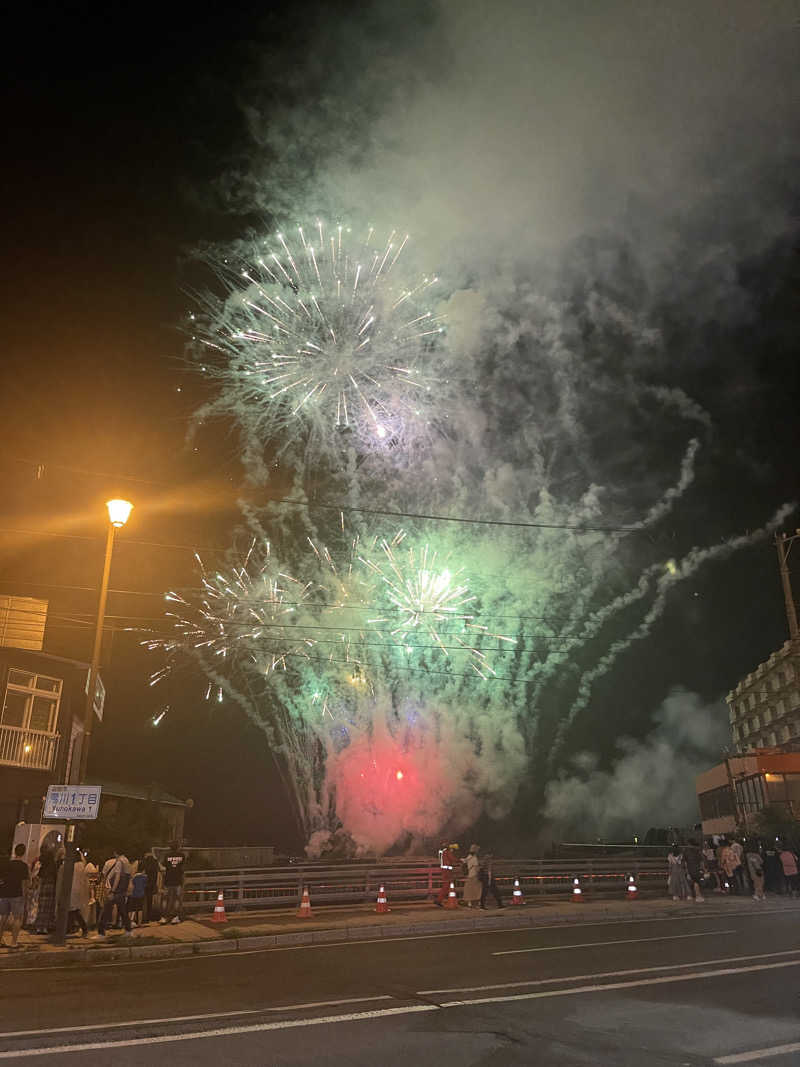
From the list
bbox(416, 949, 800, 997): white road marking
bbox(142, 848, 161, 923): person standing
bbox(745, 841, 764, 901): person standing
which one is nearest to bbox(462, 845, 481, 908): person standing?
bbox(142, 848, 161, 923): person standing

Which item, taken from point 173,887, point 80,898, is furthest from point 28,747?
point 173,887

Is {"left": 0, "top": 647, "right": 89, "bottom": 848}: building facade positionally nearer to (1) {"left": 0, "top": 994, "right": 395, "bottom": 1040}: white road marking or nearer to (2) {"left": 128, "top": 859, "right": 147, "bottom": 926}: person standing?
(2) {"left": 128, "top": 859, "right": 147, "bottom": 926}: person standing

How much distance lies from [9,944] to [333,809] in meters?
24.8

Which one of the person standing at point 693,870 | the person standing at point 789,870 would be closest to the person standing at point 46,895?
the person standing at point 693,870

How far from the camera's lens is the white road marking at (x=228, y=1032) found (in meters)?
6.10

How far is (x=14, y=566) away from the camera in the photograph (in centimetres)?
2397

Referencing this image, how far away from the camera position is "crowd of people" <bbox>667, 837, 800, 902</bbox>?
20.6 m

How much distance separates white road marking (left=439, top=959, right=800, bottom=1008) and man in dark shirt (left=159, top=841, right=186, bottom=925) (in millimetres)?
9528

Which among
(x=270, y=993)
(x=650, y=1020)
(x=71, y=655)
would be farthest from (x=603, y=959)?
(x=71, y=655)

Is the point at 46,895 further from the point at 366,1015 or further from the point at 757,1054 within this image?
the point at 757,1054

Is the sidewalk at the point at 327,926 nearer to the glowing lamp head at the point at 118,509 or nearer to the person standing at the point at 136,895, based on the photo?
the person standing at the point at 136,895

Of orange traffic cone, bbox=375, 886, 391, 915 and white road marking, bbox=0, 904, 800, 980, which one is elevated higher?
orange traffic cone, bbox=375, 886, 391, 915

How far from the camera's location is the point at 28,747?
2169 centimetres

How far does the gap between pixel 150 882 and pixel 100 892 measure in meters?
1.01
